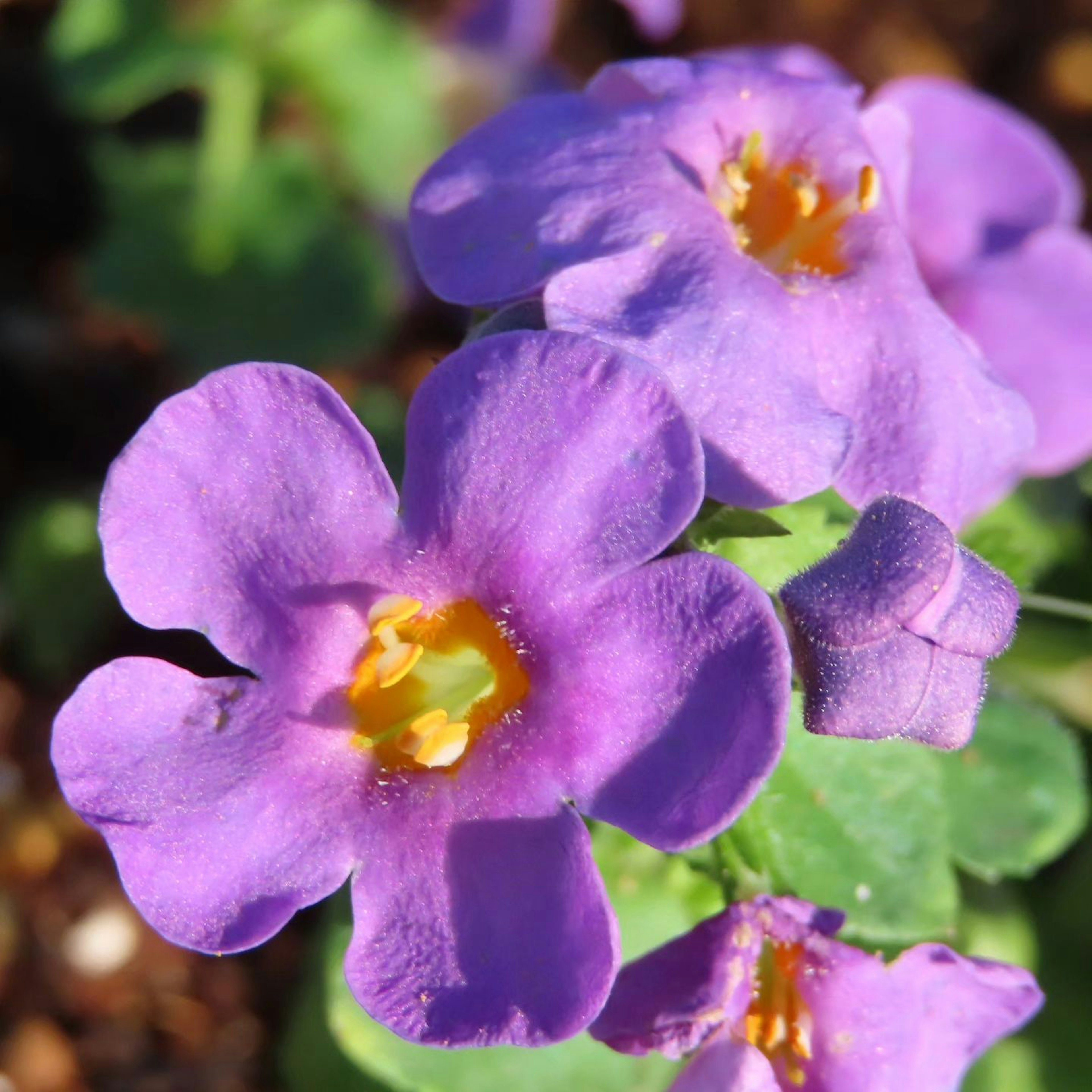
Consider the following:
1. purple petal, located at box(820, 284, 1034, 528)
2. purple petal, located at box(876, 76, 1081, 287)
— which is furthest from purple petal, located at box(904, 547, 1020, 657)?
purple petal, located at box(876, 76, 1081, 287)

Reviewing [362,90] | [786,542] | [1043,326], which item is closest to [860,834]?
[786,542]

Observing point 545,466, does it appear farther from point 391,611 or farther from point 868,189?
point 868,189

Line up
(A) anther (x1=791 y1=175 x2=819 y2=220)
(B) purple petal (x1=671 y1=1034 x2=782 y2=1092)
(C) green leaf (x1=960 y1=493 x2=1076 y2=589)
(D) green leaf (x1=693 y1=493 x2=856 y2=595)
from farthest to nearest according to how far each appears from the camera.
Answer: (C) green leaf (x1=960 y1=493 x2=1076 y2=589) < (A) anther (x1=791 y1=175 x2=819 y2=220) < (D) green leaf (x1=693 y1=493 x2=856 y2=595) < (B) purple petal (x1=671 y1=1034 x2=782 y2=1092)

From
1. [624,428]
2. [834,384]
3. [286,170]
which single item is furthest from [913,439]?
[286,170]

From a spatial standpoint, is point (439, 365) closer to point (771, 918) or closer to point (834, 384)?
point (834, 384)

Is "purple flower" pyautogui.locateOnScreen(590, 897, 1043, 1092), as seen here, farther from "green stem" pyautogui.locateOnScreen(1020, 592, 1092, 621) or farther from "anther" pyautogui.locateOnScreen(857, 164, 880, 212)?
"anther" pyautogui.locateOnScreen(857, 164, 880, 212)

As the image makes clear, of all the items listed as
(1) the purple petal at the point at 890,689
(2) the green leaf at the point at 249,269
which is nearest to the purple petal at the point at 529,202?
(1) the purple petal at the point at 890,689

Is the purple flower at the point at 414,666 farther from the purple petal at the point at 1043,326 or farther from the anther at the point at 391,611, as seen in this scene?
the purple petal at the point at 1043,326
